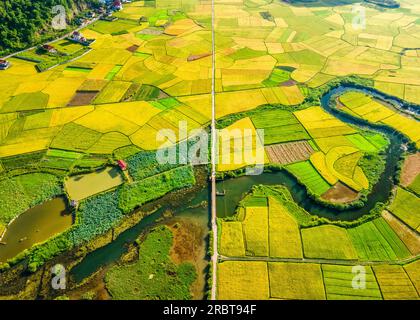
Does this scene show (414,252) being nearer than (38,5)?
Yes

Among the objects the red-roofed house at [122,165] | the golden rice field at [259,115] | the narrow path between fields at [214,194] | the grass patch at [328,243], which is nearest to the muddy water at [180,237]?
the narrow path between fields at [214,194]

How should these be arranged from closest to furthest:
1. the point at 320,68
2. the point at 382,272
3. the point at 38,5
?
the point at 382,272 < the point at 320,68 < the point at 38,5

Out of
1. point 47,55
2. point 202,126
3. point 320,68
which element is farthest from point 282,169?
point 47,55

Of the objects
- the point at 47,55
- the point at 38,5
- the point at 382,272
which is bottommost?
the point at 382,272

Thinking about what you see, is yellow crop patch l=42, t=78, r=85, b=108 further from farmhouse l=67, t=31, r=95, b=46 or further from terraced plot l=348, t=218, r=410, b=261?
terraced plot l=348, t=218, r=410, b=261

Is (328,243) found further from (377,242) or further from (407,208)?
(407,208)

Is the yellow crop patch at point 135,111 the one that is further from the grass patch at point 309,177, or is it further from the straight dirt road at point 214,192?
the grass patch at point 309,177

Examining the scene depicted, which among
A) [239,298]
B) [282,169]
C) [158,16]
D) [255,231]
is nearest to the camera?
[239,298]

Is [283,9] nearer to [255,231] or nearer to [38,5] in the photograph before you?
[38,5]
